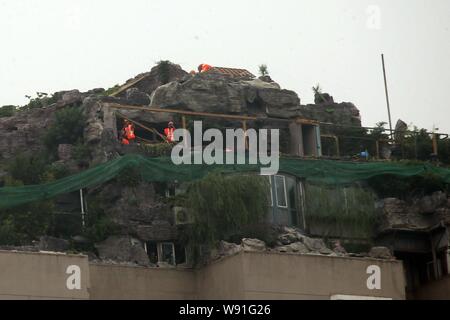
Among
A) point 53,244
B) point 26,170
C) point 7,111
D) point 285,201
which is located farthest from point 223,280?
point 7,111

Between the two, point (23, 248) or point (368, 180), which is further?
point (368, 180)

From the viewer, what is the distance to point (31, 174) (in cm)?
5725

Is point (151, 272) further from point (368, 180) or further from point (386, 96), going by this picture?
point (386, 96)

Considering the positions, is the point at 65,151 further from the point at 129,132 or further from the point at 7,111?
the point at 7,111

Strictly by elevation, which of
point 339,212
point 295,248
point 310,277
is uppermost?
point 339,212

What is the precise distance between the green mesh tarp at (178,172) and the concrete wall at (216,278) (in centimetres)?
373

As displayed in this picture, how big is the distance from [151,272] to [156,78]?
50.3 feet

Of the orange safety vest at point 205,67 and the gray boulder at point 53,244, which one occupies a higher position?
the orange safety vest at point 205,67

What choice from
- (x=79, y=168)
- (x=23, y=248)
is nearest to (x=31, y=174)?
(x=79, y=168)

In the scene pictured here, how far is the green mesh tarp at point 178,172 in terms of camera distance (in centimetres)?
5269

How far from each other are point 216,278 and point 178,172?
4.87 metres

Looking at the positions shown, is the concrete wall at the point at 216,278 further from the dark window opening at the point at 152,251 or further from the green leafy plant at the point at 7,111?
the green leafy plant at the point at 7,111

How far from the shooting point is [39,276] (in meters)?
47.2

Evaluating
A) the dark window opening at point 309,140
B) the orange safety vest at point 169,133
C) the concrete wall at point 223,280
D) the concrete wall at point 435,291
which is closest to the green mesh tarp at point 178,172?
the orange safety vest at point 169,133
